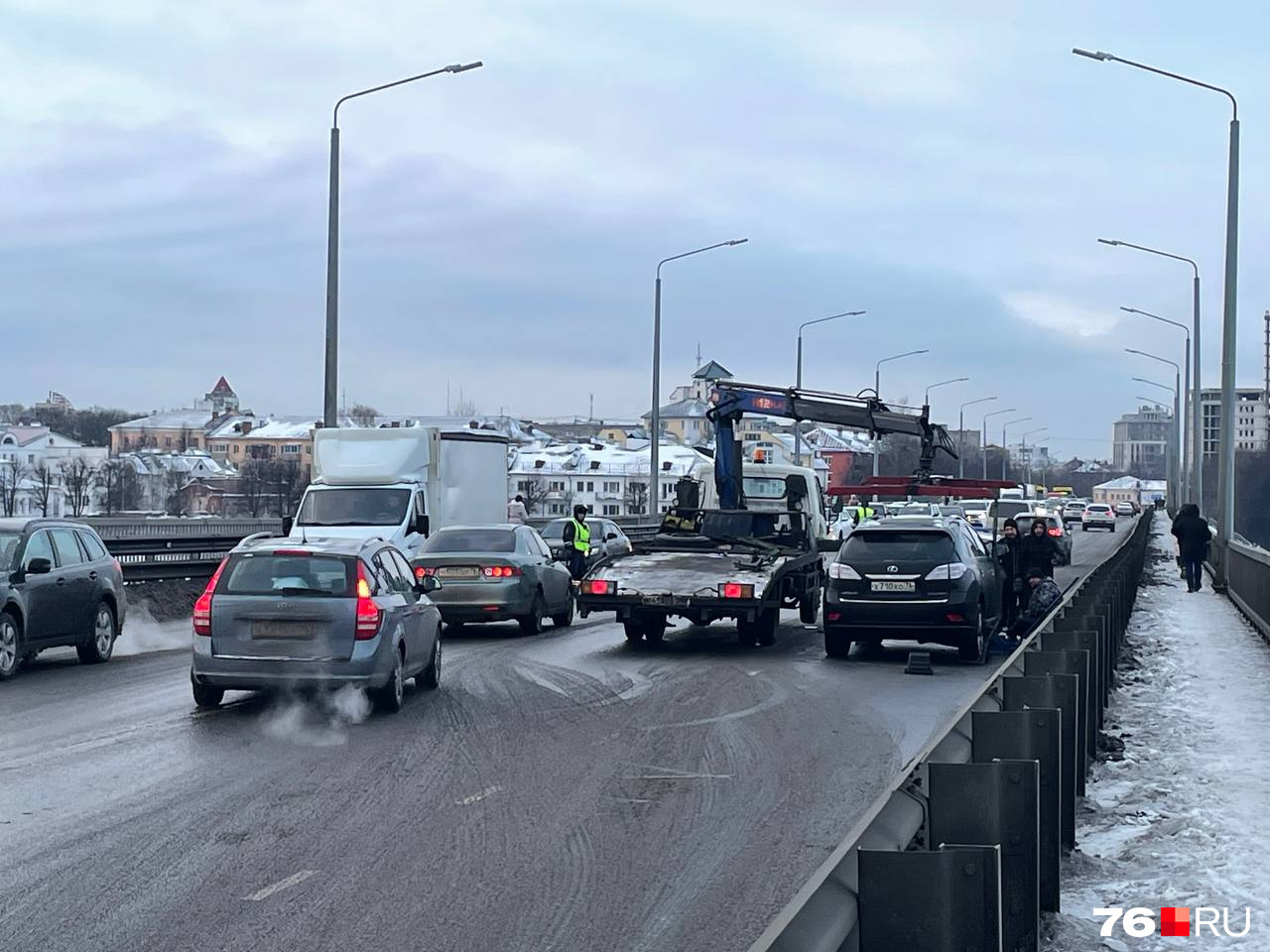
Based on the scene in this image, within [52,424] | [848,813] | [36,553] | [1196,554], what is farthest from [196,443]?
[848,813]

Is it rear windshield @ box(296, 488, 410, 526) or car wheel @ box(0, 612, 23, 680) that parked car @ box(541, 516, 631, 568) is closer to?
rear windshield @ box(296, 488, 410, 526)

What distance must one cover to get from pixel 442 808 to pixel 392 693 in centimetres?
428

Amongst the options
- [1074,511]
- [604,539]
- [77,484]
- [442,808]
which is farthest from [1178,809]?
[1074,511]

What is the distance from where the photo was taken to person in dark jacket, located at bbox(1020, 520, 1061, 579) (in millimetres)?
21609

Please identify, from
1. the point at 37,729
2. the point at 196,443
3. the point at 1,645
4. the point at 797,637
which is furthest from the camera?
the point at 196,443

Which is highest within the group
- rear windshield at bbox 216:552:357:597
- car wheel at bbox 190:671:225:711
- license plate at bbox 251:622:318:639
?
rear windshield at bbox 216:552:357:597

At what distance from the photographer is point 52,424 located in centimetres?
12106

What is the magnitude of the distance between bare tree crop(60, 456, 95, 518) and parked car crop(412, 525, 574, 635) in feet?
118

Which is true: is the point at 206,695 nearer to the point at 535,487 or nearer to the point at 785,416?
the point at 785,416

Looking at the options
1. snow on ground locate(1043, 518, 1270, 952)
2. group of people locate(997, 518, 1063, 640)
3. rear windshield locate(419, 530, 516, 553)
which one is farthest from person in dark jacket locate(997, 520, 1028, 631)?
rear windshield locate(419, 530, 516, 553)

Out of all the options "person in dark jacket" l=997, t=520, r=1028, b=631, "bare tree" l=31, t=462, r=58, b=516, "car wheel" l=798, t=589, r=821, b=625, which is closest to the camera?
"person in dark jacket" l=997, t=520, r=1028, b=631

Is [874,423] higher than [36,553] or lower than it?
higher

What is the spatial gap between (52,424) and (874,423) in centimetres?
10582

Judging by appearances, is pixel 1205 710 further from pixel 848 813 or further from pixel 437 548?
pixel 437 548
